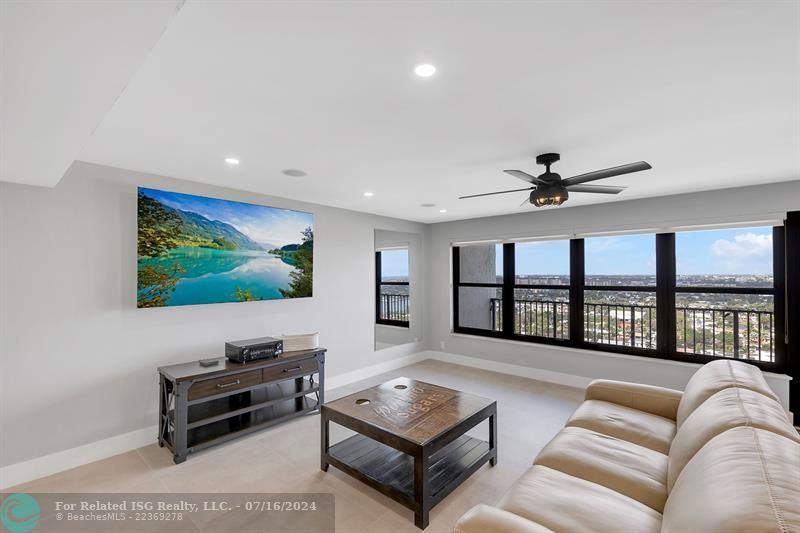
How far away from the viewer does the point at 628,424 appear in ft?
7.53

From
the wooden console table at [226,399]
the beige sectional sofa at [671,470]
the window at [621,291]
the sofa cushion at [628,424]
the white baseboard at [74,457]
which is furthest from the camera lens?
the window at [621,291]

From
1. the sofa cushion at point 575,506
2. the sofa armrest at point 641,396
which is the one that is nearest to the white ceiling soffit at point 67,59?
the sofa cushion at point 575,506

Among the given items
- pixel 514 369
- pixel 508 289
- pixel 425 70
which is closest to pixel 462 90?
pixel 425 70

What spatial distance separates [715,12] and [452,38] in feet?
2.96

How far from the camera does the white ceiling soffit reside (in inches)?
35.7

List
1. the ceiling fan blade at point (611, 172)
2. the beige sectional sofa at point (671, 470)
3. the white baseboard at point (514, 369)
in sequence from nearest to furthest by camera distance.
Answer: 1. the beige sectional sofa at point (671, 470)
2. the ceiling fan blade at point (611, 172)
3. the white baseboard at point (514, 369)

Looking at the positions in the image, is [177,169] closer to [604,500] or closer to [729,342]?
[604,500]

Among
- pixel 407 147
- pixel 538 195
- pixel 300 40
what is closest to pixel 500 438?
pixel 538 195

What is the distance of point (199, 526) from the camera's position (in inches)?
82.6

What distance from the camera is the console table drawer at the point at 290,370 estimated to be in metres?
3.34

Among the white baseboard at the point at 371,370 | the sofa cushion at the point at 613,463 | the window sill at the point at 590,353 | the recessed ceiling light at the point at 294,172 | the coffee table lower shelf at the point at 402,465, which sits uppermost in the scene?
the recessed ceiling light at the point at 294,172

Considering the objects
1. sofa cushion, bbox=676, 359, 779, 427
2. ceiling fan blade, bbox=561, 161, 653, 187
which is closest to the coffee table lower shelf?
sofa cushion, bbox=676, 359, 779, 427

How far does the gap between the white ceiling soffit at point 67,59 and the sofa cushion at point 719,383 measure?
298 centimetres

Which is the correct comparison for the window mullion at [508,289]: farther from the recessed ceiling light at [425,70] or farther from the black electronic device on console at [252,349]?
the recessed ceiling light at [425,70]
